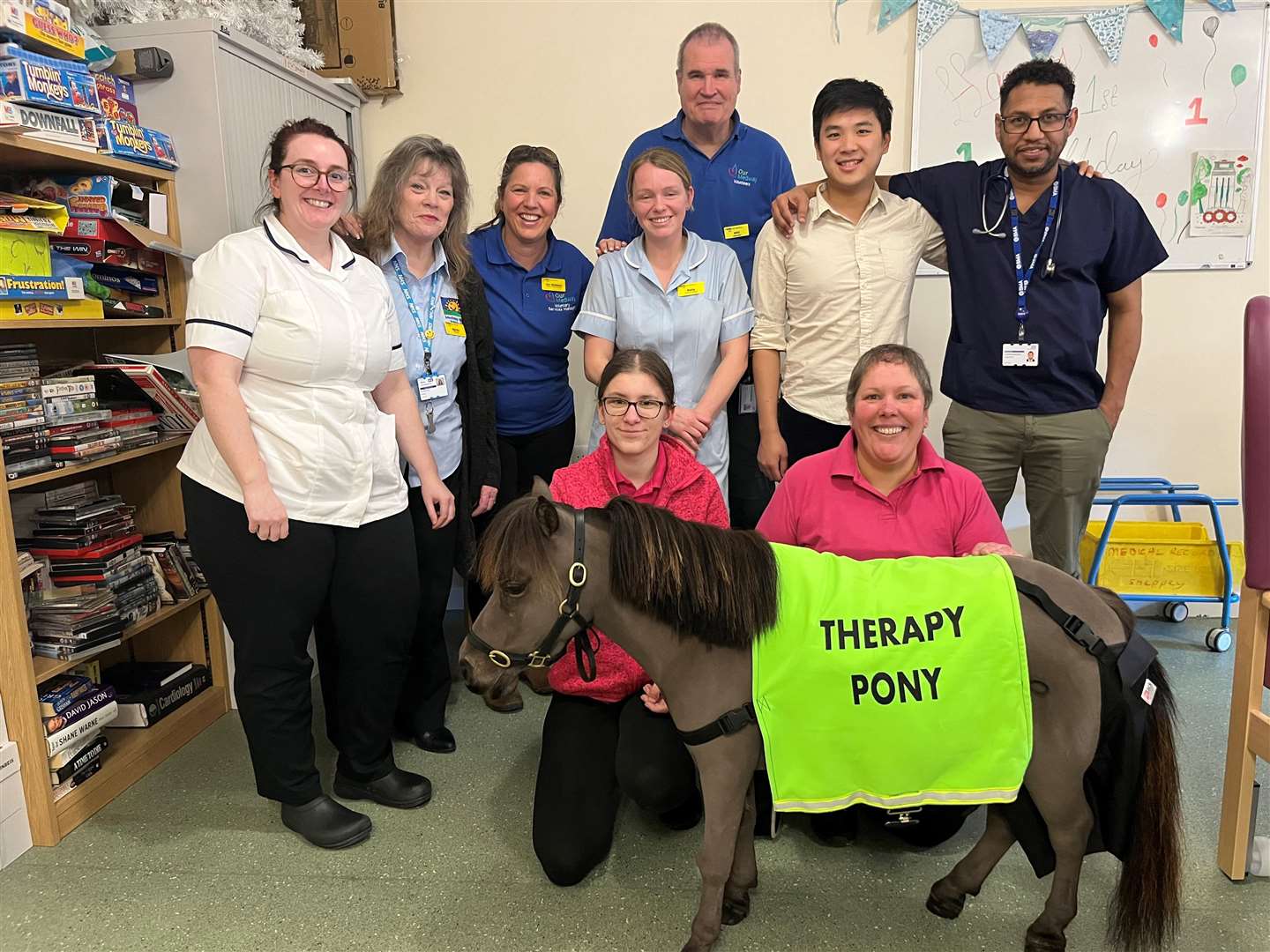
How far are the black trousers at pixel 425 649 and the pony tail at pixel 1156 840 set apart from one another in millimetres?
1709

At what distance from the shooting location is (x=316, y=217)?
191cm

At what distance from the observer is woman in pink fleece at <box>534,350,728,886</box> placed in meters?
1.91

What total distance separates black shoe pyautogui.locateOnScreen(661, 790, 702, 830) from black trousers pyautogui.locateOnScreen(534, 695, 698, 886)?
5 centimetres

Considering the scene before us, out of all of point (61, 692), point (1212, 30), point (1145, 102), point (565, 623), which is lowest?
point (61, 692)

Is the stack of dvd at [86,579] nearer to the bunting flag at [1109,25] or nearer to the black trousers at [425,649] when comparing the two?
the black trousers at [425,649]

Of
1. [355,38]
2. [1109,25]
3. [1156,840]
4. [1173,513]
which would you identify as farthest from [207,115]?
[1173,513]

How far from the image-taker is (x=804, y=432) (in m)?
2.48

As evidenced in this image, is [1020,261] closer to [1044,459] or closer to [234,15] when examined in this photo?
[1044,459]

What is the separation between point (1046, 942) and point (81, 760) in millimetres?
2404

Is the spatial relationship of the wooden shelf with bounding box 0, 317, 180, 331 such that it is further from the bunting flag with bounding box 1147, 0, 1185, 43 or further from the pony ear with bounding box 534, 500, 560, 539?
the bunting flag with bounding box 1147, 0, 1185, 43

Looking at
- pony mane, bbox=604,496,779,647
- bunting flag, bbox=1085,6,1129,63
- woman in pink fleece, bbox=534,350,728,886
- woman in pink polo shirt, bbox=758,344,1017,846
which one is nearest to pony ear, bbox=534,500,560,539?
pony mane, bbox=604,496,779,647

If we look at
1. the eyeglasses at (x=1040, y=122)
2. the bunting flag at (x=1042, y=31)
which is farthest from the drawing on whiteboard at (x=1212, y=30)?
the eyeglasses at (x=1040, y=122)

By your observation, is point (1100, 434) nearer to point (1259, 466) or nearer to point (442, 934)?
point (1259, 466)

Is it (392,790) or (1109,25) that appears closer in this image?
(392,790)
